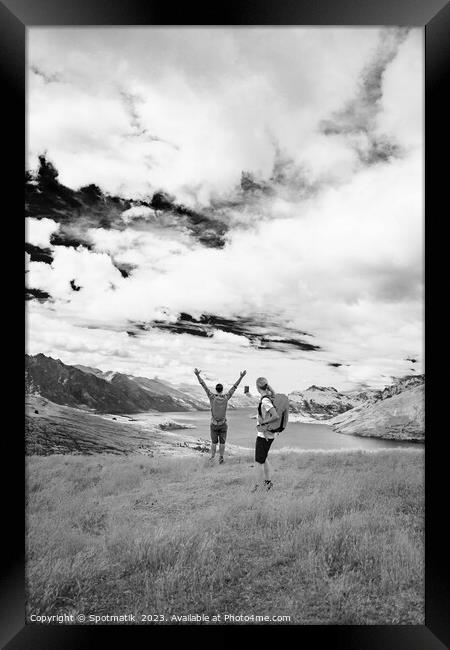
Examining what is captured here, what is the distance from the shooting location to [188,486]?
168 inches

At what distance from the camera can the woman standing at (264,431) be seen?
161 inches

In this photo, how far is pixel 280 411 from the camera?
13.5 ft

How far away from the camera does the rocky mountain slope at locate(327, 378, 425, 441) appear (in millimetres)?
3908

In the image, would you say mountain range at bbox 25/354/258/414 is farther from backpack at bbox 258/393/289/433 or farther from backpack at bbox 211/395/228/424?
backpack at bbox 258/393/289/433

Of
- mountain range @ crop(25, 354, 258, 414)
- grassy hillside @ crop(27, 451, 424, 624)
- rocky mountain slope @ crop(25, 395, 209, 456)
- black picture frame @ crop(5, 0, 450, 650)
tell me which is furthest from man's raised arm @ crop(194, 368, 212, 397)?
black picture frame @ crop(5, 0, 450, 650)

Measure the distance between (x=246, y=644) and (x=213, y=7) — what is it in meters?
6.34

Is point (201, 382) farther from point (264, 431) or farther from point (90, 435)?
point (90, 435)

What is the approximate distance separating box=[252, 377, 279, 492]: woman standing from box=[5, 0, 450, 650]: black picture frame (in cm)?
151
